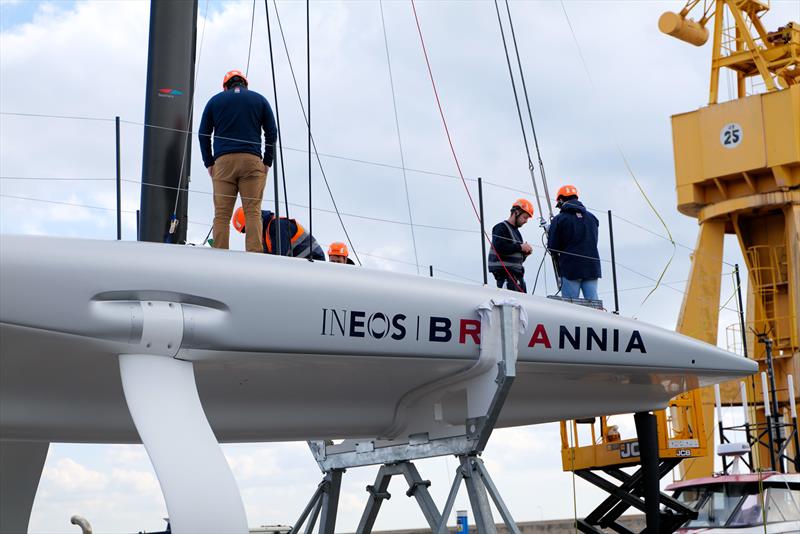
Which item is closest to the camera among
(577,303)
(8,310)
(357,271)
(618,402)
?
(8,310)

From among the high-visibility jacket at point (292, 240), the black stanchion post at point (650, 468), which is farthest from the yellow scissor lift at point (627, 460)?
the high-visibility jacket at point (292, 240)

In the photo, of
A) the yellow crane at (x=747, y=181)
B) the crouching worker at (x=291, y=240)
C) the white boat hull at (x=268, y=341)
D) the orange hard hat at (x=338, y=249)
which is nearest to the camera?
the white boat hull at (x=268, y=341)

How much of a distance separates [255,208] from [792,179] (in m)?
15.0

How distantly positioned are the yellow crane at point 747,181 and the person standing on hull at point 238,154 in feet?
44.4

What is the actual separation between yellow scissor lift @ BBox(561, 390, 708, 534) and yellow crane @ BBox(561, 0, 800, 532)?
7.10m

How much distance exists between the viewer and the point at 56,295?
604 cm

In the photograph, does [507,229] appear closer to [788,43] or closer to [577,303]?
[577,303]

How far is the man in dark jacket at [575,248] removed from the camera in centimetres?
909

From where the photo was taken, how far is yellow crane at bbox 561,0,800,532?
19844mm

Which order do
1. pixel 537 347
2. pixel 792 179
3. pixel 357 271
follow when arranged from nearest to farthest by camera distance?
pixel 357 271 < pixel 537 347 < pixel 792 179

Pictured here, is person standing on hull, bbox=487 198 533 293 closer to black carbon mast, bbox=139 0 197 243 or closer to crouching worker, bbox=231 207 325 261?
crouching worker, bbox=231 207 325 261

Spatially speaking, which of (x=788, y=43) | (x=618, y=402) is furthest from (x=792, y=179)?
(x=618, y=402)

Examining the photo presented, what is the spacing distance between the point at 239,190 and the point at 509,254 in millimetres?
2650

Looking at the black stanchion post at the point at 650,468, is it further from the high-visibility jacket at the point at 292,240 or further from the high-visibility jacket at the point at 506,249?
the high-visibility jacket at the point at 292,240
